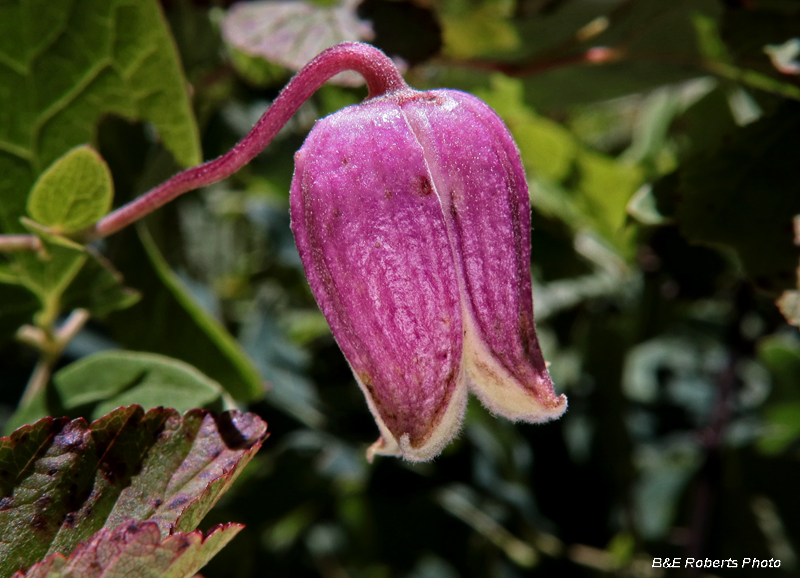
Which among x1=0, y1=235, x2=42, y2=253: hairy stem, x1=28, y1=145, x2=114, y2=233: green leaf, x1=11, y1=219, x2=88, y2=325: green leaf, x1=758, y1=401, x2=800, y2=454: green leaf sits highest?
x1=28, y1=145, x2=114, y2=233: green leaf

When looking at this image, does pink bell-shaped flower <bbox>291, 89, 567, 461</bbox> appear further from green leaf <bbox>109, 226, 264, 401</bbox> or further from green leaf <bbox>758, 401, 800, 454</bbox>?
green leaf <bbox>758, 401, 800, 454</bbox>

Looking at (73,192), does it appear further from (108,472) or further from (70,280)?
(108,472)

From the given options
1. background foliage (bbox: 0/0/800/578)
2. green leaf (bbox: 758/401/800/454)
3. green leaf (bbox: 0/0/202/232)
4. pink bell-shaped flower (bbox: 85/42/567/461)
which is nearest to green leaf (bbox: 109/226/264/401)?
background foliage (bbox: 0/0/800/578)

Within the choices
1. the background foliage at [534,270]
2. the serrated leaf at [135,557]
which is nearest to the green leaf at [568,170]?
the background foliage at [534,270]

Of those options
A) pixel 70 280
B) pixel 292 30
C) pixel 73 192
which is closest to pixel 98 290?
pixel 70 280

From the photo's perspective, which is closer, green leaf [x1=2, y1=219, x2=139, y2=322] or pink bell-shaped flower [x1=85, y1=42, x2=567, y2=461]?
Answer: pink bell-shaped flower [x1=85, y1=42, x2=567, y2=461]

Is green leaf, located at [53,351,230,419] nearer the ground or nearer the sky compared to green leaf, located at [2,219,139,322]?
nearer the ground

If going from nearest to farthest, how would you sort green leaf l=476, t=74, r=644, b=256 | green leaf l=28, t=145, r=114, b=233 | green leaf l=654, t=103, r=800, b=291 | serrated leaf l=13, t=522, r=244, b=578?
serrated leaf l=13, t=522, r=244, b=578 → green leaf l=28, t=145, r=114, b=233 → green leaf l=654, t=103, r=800, b=291 → green leaf l=476, t=74, r=644, b=256
